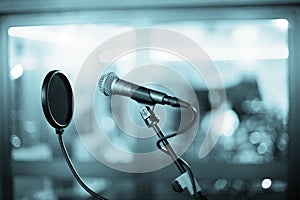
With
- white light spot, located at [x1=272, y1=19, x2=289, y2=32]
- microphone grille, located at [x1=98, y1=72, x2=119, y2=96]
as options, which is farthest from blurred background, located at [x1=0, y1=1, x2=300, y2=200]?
microphone grille, located at [x1=98, y1=72, x2=119, y2=96]

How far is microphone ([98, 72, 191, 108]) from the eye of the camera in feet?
3.93

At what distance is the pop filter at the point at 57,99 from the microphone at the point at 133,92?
120 mm

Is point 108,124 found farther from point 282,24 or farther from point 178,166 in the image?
point 282,24

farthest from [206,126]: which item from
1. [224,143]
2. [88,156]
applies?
[88,156]

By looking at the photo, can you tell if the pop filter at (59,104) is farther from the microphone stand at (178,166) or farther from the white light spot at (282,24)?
the white light spot at (282,24)

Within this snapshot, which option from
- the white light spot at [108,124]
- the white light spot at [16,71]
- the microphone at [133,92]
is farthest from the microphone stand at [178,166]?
the white light spot at [16,71]

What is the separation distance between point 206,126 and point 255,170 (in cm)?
18

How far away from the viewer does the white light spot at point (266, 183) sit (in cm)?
134

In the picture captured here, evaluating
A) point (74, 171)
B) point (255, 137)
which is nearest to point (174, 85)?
point (255, 137)

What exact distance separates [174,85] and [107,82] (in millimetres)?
205

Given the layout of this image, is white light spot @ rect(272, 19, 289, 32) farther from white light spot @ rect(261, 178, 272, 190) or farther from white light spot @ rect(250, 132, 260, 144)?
white light spot @ rect(261, 178, 272, 190)

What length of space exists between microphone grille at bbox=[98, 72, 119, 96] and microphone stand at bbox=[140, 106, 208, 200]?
0.10m

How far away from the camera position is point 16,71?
56.6 inches

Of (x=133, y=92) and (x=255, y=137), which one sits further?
(x=255, y=137)
